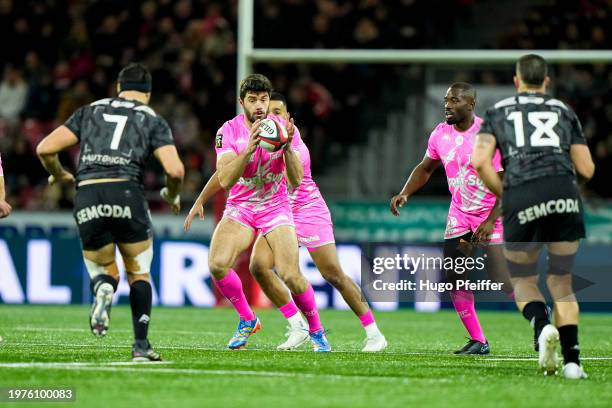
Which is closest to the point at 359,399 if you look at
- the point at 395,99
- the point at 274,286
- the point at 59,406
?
the point at 59,406

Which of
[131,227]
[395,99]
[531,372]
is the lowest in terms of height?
[531,372]

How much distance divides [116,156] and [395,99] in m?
14.7

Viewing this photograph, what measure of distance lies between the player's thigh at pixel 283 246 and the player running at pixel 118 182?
2.03 meters

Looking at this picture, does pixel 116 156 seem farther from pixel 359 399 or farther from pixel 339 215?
pixel 339 215

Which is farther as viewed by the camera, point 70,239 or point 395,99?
point 395,99

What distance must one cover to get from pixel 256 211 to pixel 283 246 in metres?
0.39

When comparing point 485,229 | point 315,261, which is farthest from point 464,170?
point 485,229

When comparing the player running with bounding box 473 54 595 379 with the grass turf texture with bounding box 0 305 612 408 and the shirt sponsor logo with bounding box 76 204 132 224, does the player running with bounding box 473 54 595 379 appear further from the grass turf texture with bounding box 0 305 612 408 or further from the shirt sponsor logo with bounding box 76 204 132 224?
the shirt sponsor logo with bounding box 76 204 132 224

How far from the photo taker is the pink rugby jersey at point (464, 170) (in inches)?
436

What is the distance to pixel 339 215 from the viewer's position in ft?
65.7

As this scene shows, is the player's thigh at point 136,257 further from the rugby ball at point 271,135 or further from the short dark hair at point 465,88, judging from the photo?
the short dark hair at point 465,88

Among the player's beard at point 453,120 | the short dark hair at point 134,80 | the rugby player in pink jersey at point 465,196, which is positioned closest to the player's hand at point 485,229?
the rugby player in pink jersey at point 465,196

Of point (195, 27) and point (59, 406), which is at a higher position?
point (195, 27)

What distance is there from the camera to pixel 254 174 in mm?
10656
